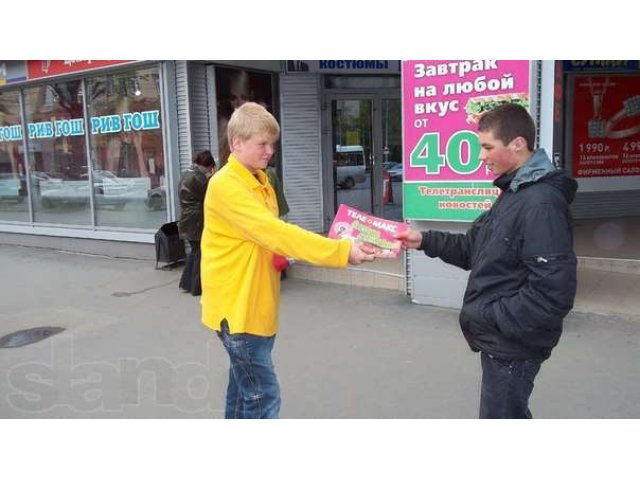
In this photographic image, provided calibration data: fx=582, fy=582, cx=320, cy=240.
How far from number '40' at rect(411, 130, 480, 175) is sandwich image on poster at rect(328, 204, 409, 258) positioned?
9.16 ft

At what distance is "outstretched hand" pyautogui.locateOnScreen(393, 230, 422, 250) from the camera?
10.0 ft

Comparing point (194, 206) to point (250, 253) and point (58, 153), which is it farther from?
point (58, 153)

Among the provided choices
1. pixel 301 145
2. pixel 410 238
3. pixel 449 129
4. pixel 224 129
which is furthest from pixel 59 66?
pixel 410 238

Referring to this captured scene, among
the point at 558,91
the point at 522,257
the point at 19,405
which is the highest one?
the point at 558,91

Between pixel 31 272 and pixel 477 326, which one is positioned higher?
pixel 477 326

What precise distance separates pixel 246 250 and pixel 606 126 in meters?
9.48

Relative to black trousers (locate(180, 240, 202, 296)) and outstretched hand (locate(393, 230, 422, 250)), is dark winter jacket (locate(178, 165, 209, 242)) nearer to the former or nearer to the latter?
black trousers (locate(180, 240, 202, 296))

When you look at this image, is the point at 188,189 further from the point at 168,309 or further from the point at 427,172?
the point at 427,172

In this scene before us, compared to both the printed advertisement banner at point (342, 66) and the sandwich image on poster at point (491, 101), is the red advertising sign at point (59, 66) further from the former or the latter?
the sandwich image on poster at point (491, 101)

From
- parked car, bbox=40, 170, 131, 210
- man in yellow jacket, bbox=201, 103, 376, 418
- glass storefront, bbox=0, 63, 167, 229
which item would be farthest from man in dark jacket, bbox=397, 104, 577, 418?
parked car, bbox=40, 170, 131, 210

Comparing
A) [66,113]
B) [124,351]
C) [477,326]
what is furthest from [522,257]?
[66,113]

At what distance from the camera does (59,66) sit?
10.1 meters

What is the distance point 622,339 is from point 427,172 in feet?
7.89

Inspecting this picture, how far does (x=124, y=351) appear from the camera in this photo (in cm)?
542
